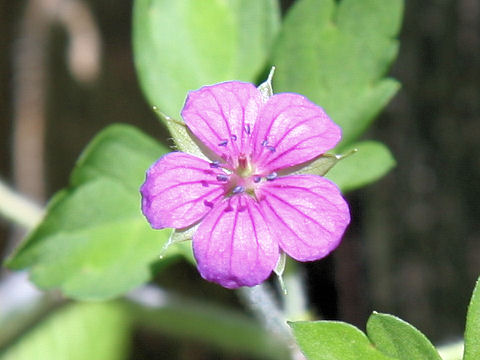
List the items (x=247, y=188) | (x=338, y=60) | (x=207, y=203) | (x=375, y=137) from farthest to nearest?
→ (x=375, y=137) < (x=338, y=60) < (x=247, y=188) < (x=207, y=203)

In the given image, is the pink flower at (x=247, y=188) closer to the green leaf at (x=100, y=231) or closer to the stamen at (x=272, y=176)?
the stamen at (x=272, y=176)

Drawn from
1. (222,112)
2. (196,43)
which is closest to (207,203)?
(222,112)

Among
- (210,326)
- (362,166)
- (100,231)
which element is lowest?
(210,326)

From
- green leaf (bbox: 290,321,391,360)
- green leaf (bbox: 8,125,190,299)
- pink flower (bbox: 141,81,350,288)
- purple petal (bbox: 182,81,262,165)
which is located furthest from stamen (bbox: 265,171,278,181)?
green leaf (bbox: 8,125,190,299)

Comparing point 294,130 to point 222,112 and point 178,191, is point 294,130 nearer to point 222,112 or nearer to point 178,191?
point 222,112

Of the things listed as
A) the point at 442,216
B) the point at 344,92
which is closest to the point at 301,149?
the point at 344,92

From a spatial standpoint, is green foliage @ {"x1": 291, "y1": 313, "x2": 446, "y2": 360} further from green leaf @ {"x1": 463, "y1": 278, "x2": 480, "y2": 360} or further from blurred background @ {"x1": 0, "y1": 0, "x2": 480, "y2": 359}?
blurred background @ {"x1": 0, "y1": 0, "x2": 480, "y2": 359}

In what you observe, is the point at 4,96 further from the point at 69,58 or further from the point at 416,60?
the point at 416,60
